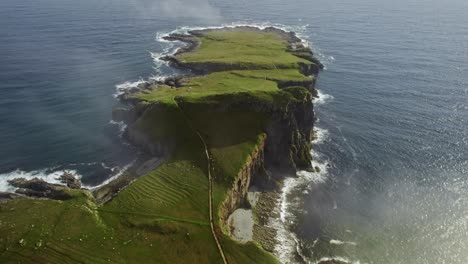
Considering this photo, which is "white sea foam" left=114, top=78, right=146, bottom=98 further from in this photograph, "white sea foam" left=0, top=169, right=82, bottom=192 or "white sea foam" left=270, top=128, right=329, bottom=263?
"white sea foam" left=270, top=128, right=329, bottom=263

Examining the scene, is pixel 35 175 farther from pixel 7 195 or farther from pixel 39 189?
pixel 7 195

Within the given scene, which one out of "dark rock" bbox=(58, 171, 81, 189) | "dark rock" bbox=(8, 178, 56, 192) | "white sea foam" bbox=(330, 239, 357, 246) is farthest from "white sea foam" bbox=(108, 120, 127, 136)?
"white sea foam" bbox=(330, 239, 357, 246)

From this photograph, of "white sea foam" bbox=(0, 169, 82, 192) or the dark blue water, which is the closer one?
Answer: the dark blue water

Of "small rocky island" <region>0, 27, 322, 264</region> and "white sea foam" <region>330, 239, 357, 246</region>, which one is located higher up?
"small rocky island" <region>0, 27, 322, 264</region>

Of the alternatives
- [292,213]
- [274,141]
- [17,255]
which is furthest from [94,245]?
[274,141]

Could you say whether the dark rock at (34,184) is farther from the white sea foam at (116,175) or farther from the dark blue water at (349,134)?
the white sea foam at (116,175)

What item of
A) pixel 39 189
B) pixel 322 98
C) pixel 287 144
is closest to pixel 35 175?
pixel 39 189

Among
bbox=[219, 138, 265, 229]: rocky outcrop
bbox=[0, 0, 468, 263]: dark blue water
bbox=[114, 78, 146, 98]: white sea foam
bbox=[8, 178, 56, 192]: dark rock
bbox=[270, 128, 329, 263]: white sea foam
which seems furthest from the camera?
bbox=[114, 78, 146, 98]: white sea foam
